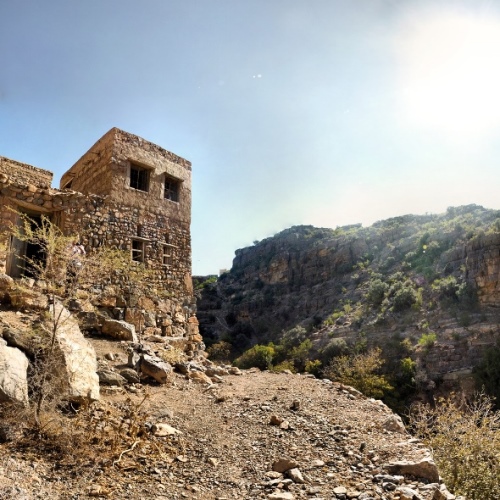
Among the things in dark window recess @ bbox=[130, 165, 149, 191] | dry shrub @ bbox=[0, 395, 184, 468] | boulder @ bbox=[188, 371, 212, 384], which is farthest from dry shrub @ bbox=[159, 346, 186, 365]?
dark window recess @ bbox=[130, 165, 149, 191]

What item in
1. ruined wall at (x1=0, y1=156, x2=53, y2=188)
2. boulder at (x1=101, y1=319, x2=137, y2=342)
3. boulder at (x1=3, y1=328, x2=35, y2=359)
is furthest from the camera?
ruined wall at (x1=0, y1=156, x2=53, y2=188)

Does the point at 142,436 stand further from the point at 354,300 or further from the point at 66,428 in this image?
the point at 354,300

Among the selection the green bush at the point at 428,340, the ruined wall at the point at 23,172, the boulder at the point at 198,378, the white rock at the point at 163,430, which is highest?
the ruined wall at the point at 23,172

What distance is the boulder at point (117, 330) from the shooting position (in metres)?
9.52

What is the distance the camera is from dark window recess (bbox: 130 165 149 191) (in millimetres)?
11883

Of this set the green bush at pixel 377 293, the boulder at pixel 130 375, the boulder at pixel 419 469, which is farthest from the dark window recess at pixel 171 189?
the green bush at pixel 377 293

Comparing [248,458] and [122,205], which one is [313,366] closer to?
[122,205]

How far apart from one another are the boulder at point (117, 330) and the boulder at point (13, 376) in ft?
12.3

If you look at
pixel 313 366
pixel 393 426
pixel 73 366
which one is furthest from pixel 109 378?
pixel 313 366

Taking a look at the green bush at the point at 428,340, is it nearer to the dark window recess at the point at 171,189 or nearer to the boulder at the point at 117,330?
the dark window recess at the point at 171,189

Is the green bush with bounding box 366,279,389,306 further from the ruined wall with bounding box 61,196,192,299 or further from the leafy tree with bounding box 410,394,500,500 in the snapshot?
the leafy tree with bounding box 410,394,500,500

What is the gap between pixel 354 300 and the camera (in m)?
47.7

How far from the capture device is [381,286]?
43469 mm

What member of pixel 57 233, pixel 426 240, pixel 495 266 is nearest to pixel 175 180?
pixel 57 233
